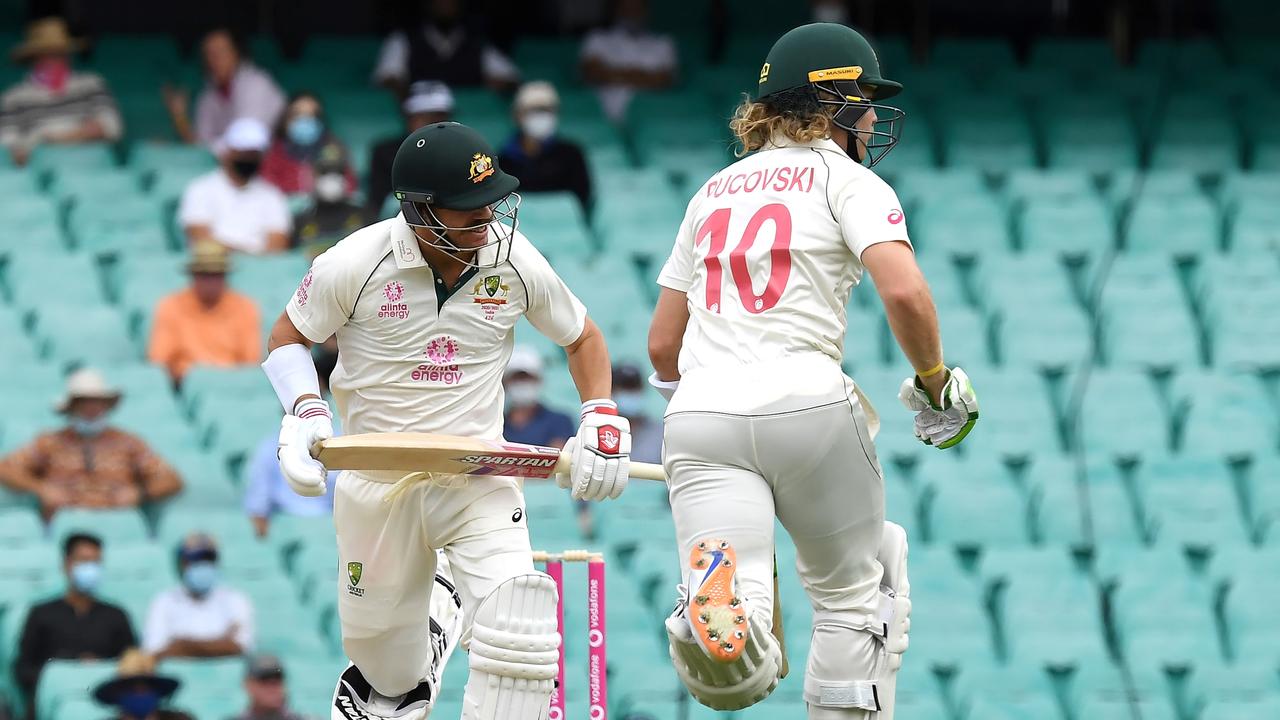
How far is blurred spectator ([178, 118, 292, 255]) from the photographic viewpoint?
11.4 m

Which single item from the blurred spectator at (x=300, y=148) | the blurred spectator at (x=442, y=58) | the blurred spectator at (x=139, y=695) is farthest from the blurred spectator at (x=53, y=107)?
the blurred spectator at (x=139, y=695)

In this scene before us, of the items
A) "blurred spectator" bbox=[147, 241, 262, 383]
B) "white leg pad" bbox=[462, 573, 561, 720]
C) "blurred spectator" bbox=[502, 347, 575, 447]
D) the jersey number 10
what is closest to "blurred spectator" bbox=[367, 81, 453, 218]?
"blurred spectator" bbox=[147, 241, 262, 383]

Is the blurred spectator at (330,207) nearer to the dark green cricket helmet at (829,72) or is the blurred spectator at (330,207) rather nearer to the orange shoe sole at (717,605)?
the dark green cricket helmet at (829,72)

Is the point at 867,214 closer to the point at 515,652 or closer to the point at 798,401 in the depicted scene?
the point at 798,401

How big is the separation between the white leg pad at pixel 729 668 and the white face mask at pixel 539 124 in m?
6.85

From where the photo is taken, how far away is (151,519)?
996 centimetres

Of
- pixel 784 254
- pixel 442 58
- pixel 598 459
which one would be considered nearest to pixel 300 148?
pixel 442 58

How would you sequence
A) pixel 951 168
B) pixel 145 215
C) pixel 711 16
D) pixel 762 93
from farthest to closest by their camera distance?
pixel 711 16
pixel 951 168
pixel 145 215
pixel 762 93

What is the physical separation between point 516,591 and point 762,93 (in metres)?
1.61

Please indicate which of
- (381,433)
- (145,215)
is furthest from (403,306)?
(145,215)

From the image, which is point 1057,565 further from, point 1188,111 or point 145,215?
point 145,215

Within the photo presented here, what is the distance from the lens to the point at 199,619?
356 inches

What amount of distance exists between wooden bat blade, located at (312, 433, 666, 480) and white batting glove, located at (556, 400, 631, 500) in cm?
5

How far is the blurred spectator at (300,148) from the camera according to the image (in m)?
11.7
